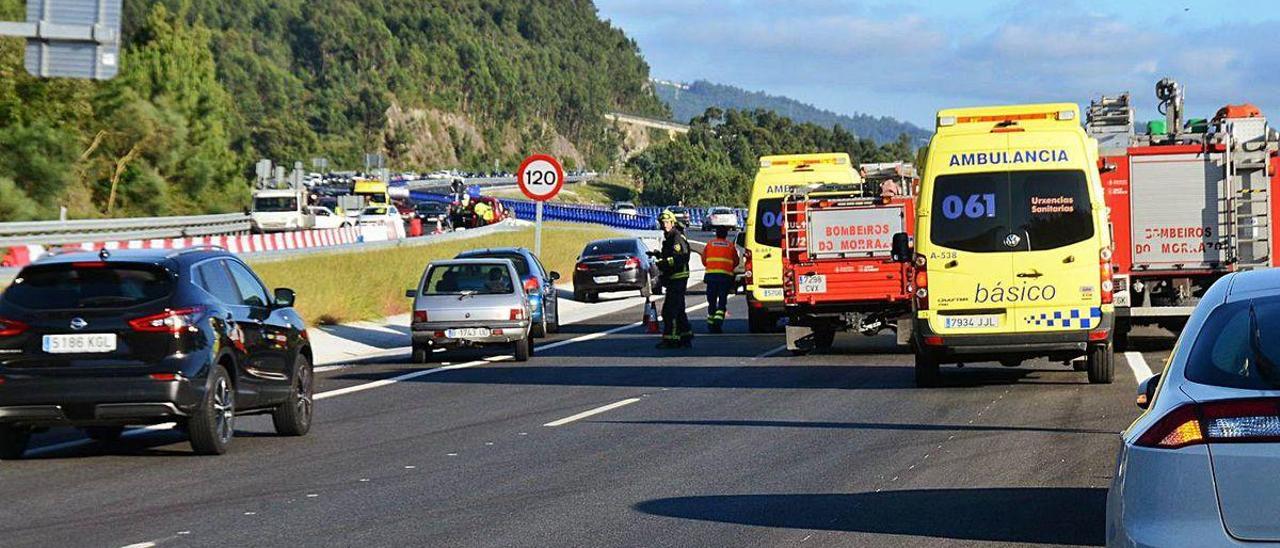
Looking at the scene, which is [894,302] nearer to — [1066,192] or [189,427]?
[1066,192]

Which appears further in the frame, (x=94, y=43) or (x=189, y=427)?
(x=94, y=43)

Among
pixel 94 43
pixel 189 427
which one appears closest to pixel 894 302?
pixel 94 43

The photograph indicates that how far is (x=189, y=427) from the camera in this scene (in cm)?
1319

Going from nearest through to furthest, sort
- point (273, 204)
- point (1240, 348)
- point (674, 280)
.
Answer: point (1240, 348) < point (674, 280) < point (273, 204)

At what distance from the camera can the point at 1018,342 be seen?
17.8 m

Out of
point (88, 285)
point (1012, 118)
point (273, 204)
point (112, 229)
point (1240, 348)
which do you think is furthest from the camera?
point (273, 204)

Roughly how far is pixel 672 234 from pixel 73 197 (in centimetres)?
4975

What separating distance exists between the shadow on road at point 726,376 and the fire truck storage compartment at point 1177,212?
2.72 meters

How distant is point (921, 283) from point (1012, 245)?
3.11 feet

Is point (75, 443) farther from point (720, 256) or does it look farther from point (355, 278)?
point (355, 278)

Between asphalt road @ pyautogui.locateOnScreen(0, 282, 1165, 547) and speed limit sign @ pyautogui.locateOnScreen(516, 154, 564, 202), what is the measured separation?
12.1 meters

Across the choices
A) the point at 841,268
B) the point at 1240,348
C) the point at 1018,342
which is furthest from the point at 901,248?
the point at 1240,348

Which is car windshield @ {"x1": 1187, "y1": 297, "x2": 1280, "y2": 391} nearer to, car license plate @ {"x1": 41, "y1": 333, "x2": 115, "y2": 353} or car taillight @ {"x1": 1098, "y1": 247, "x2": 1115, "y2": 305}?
car license plate @ {"x1": 41, "y1": 333, "x2": 115, "y2": 353}

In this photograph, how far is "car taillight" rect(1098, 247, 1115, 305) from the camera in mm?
17719
